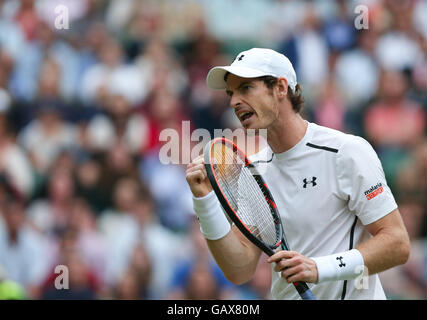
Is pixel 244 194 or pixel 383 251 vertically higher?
pixel 244 194

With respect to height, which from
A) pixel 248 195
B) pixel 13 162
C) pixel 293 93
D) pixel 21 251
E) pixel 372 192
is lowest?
pixel 372 192

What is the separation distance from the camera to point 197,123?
7.63 metres

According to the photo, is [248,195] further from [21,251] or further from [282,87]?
[21,251]

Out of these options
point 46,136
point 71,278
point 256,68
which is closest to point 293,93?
point 256,68

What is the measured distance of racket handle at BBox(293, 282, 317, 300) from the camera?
3.49m

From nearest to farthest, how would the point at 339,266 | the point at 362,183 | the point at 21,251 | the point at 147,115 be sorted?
the point at 339,266, the point at 362,183, the point at 21,251, the point at 147,115

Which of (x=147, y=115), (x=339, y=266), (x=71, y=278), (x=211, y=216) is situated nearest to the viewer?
(x=339, y=266)

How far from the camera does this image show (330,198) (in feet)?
12.0

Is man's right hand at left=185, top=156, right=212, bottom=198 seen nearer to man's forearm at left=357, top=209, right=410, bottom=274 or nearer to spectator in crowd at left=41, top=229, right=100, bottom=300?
man's forearm at left=357, top=209, right=410, bottom=274

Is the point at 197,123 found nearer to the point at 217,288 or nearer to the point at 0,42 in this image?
the point at 217,288

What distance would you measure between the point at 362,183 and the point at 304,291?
58cm

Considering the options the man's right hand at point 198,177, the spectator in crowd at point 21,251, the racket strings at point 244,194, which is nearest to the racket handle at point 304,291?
the racket strings at point 244,194

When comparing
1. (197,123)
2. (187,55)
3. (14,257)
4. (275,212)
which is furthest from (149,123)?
(275,212)
